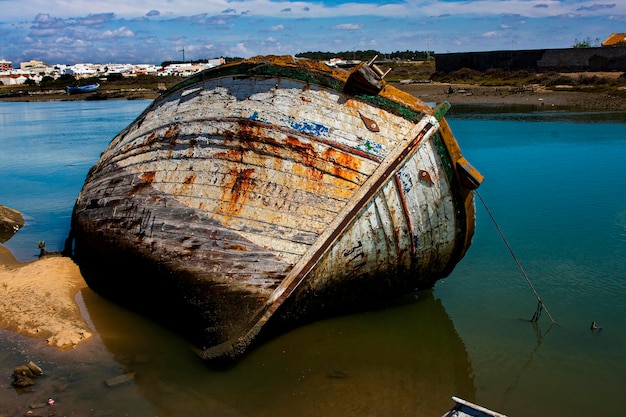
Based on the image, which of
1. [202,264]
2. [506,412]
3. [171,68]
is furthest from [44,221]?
[171,68]

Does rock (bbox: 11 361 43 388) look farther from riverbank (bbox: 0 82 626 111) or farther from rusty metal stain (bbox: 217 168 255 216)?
riverbank (bbox: 0 82 626 111)

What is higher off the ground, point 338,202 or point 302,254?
point 338,202

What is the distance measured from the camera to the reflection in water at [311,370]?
449cm

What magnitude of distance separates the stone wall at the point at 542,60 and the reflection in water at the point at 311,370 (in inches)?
1177

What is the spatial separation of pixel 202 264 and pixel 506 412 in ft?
8.66

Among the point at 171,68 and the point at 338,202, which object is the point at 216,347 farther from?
the point at 171,68

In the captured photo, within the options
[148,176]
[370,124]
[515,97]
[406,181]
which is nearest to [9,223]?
[148,176]

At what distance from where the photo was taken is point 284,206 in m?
4.90

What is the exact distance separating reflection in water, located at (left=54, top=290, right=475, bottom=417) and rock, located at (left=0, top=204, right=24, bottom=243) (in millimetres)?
3751

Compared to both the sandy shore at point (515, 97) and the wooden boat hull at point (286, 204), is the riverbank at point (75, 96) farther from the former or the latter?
the wooden boat hull at point (286, 204)

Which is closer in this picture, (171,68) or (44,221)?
(44,221)

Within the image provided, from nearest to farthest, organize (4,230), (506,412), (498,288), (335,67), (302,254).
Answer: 1. (506,412)
2. (302,254)
3. (335,67)
4. (498,288)
5. (4,230)

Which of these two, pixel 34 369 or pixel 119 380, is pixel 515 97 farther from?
pixel 34 369

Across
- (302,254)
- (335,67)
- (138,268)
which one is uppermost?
(335,67)
